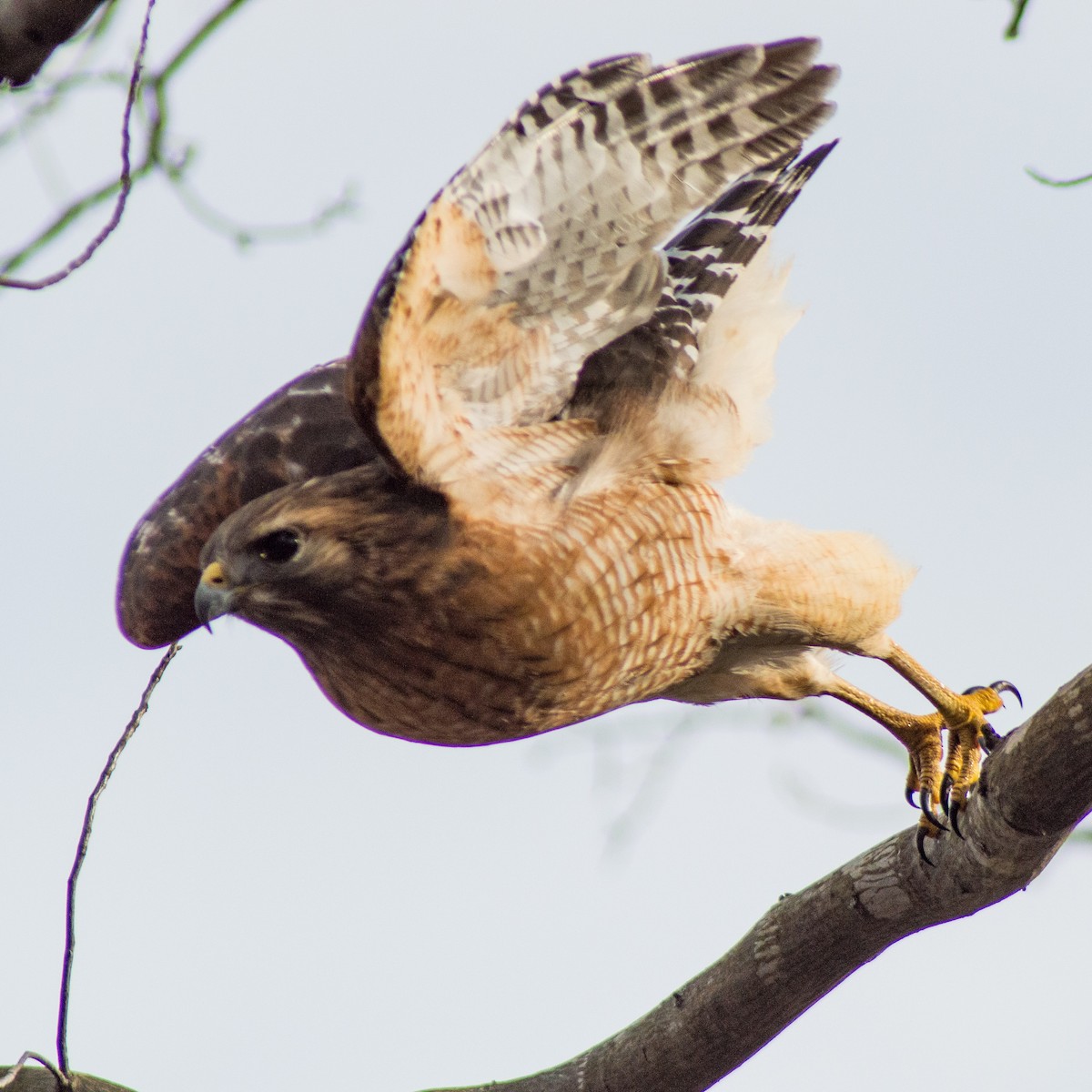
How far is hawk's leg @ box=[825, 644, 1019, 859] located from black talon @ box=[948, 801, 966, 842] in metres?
0.22

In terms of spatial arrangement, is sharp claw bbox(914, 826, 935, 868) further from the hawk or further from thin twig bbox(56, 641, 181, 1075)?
thin twig bbox(56, 641, 181, 1075)

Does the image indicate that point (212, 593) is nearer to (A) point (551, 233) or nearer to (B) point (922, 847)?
(A) point (551, 233)

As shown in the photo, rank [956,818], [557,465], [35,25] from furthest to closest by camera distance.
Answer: [557,465] → [956,818] → [35,25]

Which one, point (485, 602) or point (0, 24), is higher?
point (0, 24)

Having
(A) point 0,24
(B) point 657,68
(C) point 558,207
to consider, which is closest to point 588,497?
(C) point 558,207

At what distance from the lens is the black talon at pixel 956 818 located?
4.05m

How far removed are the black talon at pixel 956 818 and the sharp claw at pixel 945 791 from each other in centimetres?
3

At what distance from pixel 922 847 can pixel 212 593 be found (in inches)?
81.1

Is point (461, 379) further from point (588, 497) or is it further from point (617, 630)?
point (617, 630)

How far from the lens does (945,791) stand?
510cm

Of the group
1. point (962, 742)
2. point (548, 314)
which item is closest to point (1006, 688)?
point (962, 742)

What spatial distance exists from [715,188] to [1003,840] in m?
1.86

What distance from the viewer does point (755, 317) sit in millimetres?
5125

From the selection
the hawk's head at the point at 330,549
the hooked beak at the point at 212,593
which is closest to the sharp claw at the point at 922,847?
the hawk's head at the point at 330,549
